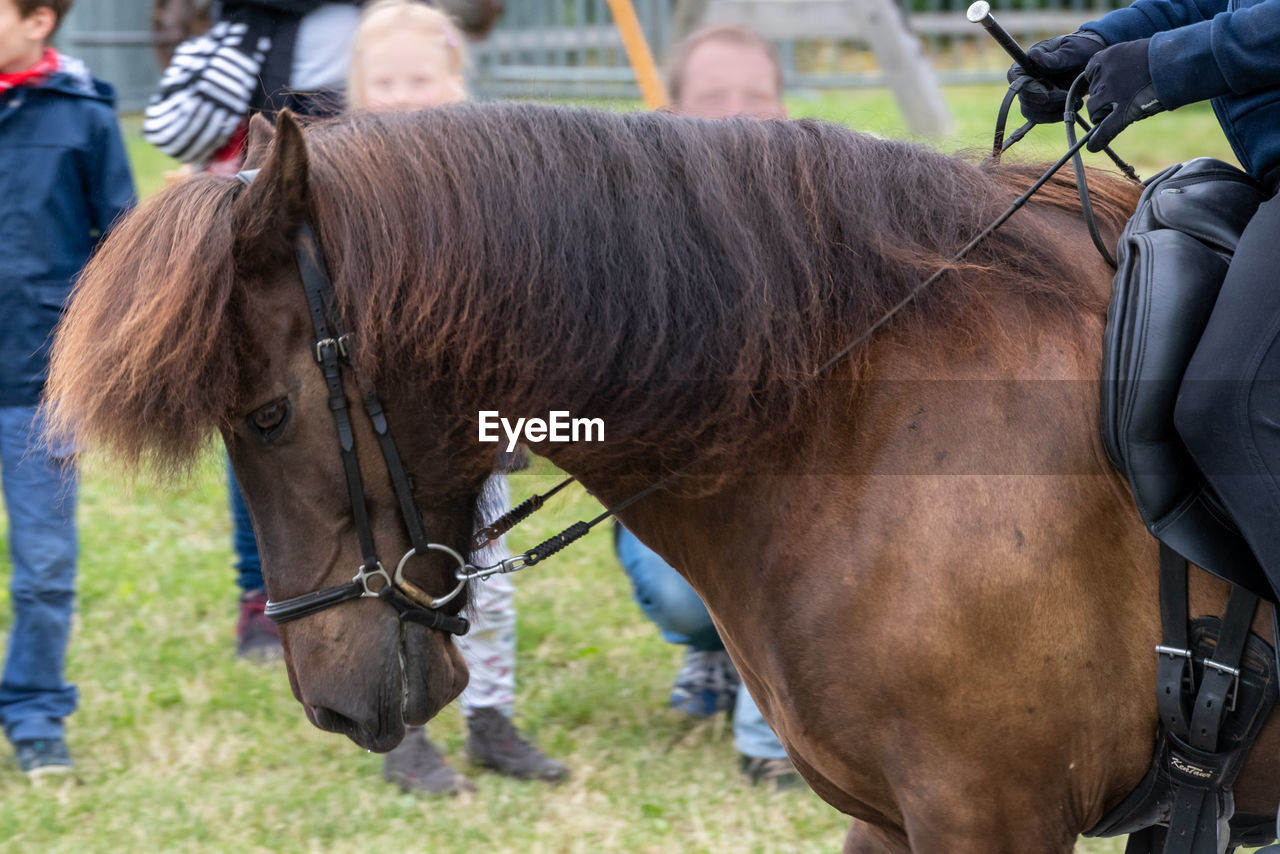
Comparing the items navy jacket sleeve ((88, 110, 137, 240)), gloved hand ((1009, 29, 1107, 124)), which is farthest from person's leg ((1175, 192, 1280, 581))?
navy jacket sleeve ((88, 110, 137, 240))

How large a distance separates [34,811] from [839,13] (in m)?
7.26

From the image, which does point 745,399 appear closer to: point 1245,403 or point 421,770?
point 1245,403

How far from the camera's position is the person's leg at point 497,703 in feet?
12.9

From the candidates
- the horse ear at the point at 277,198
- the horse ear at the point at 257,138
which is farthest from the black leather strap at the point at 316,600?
the horse ear at the point at 257,138

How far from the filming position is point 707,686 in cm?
438

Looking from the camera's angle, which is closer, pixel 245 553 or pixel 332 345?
pixel 332 345

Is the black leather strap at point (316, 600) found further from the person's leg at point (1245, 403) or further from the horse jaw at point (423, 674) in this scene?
the person's leg at point (1245, 403)

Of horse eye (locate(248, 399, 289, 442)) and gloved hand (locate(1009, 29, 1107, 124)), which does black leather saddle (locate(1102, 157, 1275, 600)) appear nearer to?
gloved hand (locate(1009, 29, 1107, 124))

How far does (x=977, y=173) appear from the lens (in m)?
2.21

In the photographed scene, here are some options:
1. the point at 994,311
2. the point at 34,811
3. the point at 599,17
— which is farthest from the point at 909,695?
the point at 599,17

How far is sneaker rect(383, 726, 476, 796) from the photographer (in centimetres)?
388

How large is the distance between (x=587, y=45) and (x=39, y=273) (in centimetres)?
921

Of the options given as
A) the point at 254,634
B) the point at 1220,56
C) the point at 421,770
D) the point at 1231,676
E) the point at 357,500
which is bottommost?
A: the point at 254,634

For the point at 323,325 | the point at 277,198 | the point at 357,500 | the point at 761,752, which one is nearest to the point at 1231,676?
the point at 357,500
